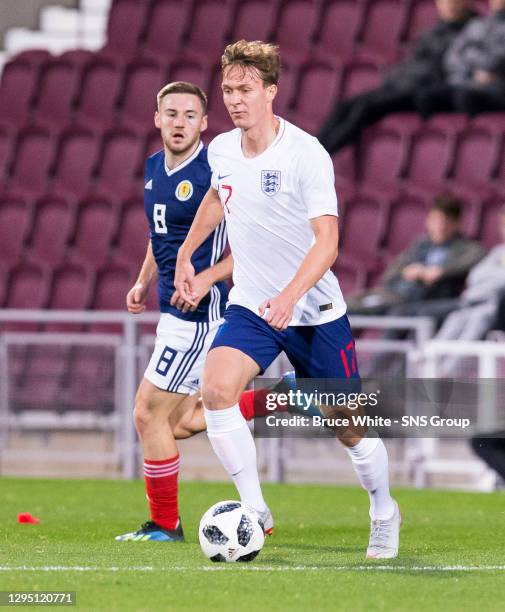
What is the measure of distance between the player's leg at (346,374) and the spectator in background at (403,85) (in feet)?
27.3

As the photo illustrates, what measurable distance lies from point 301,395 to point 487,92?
8.30 meters

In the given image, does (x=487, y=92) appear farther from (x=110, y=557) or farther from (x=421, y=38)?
(x=110, y=557)

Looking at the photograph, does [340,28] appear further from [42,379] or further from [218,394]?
[218,394]

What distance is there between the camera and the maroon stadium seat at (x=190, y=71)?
16078mm

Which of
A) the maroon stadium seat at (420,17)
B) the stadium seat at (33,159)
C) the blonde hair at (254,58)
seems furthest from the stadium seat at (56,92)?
the blonde hair at (254,58)

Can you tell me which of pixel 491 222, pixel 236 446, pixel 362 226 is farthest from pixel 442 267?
pixel 236 446

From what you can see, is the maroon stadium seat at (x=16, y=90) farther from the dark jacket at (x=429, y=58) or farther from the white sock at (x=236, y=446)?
the white sock at (x=236, y=446)

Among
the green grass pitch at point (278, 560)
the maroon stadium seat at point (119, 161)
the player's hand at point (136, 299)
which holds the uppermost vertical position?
the maroon stadium seat at point (119, 161)

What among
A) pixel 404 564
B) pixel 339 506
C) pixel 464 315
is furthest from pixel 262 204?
pixel 464 315

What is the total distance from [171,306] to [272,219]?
1.34 meters

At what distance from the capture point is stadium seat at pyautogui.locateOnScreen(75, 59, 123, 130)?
16.7 m

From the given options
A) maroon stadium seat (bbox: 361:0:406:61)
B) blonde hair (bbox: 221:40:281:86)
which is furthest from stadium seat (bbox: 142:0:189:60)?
blonde hair (bbox: 221:40:281:86)

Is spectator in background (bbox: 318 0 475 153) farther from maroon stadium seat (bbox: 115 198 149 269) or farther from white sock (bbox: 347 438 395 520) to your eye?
white sock (bbox: 347 438 395 520)

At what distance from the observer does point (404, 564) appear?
6121mm
